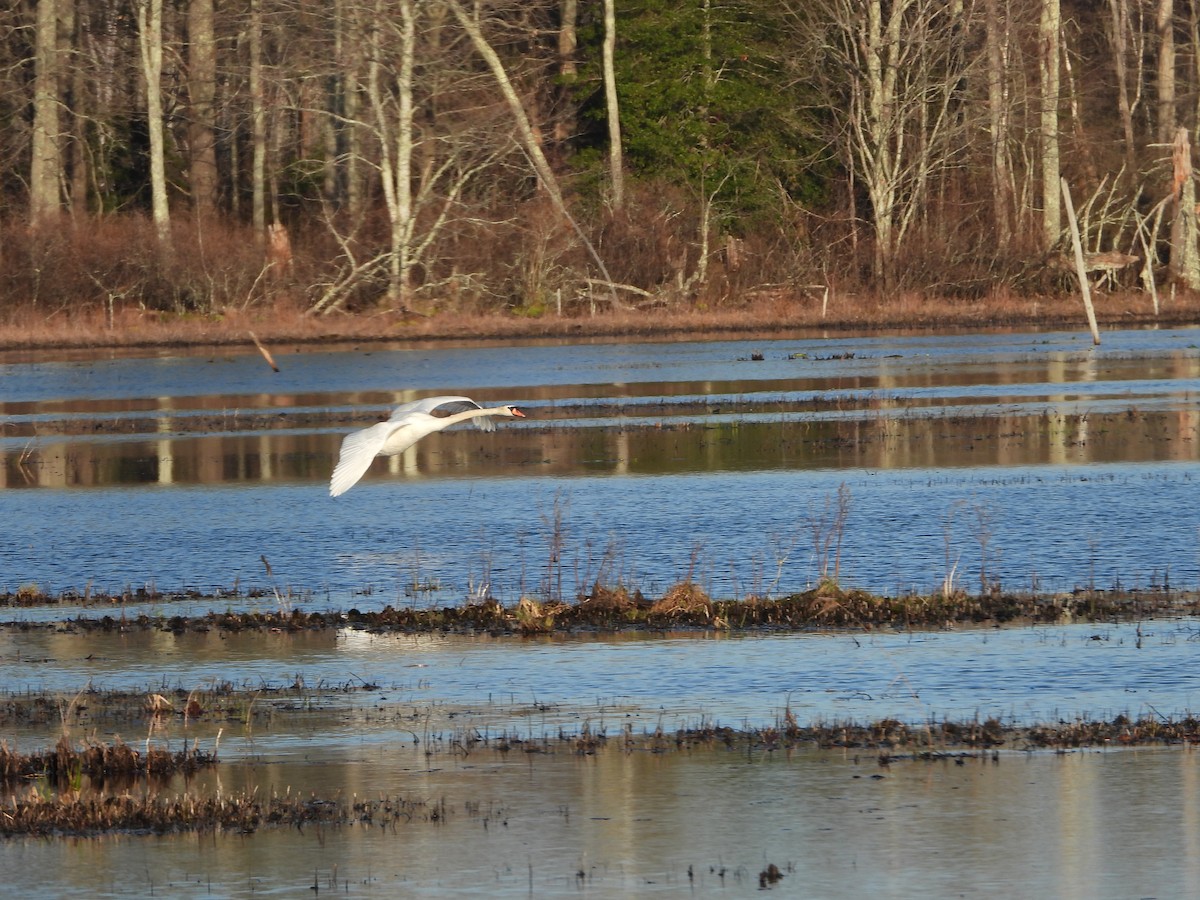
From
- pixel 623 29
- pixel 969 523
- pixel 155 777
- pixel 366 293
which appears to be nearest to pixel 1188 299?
pixel 623 29

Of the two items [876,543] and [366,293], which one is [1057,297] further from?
[876,543]

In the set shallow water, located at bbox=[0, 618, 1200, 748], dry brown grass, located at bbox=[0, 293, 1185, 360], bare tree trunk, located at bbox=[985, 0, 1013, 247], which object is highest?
bare tree trunk, located at bbox=[985, 0, 1013, 247]

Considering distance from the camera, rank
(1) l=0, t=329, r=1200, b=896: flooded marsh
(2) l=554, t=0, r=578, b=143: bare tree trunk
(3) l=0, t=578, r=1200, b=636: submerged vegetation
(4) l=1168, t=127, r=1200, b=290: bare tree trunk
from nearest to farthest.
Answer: (1) l=0, t=329, r=1200, b=896: flooded marsh → (3) l=0, t=578, r=1200, b=636: submerged vegetation → (4) l=1168, t=127, r=1200, b=290: bare tree trunk → (2) l=554, t=0, r=578, b=143: bare tree trunk

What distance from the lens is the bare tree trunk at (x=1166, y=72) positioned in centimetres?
5703

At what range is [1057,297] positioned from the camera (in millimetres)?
54188

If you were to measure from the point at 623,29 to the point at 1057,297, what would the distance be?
45.7ft

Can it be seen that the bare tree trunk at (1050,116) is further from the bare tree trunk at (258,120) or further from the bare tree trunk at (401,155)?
the bare tree trunk at (258,120)

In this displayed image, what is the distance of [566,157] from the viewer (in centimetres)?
5731

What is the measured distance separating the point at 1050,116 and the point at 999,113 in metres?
1.35

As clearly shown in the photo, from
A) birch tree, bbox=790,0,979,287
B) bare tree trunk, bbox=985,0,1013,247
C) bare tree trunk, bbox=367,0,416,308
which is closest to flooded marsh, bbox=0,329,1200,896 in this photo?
bare tree trunk, bbox=367,0,416,308

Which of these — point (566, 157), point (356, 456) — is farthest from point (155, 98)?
point (356, 456)

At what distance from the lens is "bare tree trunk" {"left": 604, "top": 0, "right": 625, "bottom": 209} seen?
2164 inches

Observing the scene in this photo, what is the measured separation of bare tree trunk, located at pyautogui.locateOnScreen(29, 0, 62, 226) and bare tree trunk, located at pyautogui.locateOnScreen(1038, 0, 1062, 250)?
→ 25470mm

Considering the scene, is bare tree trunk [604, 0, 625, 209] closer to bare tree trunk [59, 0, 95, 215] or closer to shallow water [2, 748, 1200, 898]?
bare tree trunk [59, 0, 95, 215]
